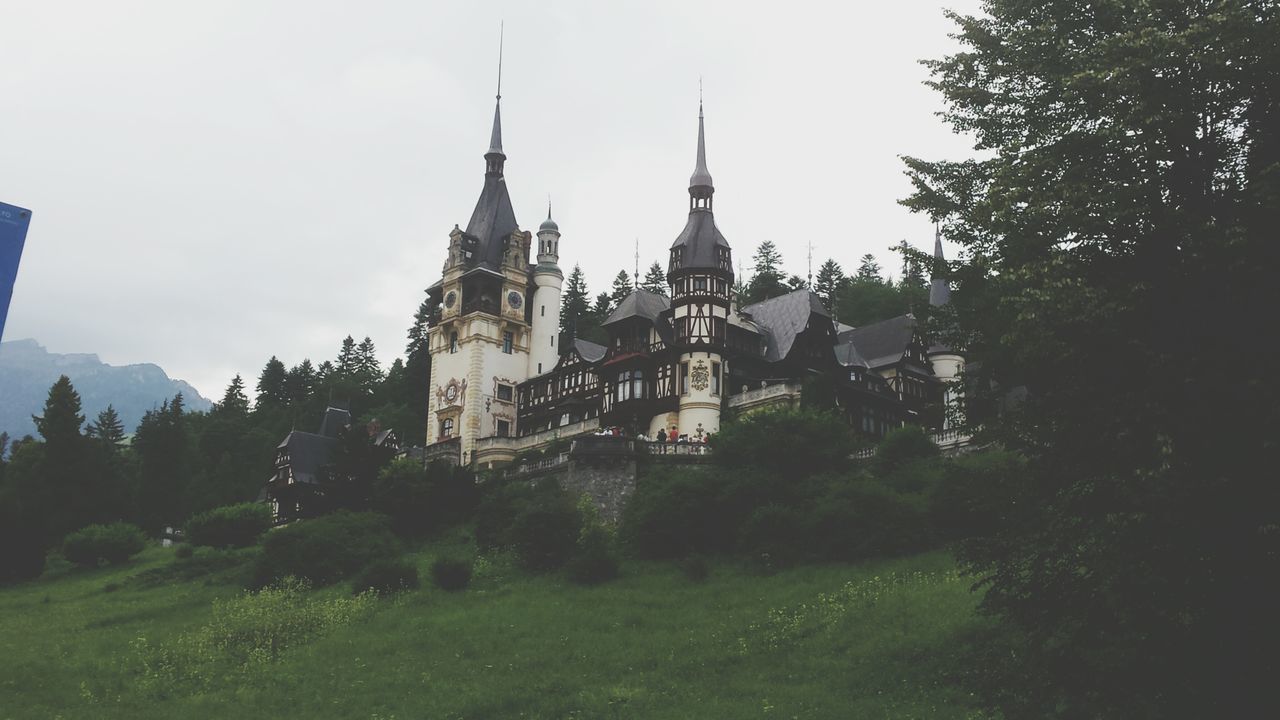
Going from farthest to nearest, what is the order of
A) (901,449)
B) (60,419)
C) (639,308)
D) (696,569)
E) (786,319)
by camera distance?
(60,419), (786,319), (639,308), (901,449), (696,569)

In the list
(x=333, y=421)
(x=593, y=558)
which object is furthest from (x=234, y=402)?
(x=593, y=558)

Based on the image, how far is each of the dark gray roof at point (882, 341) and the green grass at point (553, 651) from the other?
81.9 feet

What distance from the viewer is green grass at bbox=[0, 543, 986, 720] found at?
30266 mm

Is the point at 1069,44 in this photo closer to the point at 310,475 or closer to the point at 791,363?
the point at 791,363

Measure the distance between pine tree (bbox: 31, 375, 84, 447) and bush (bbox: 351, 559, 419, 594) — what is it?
95.0 ft

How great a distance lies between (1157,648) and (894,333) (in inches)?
1986

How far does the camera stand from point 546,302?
76062mm

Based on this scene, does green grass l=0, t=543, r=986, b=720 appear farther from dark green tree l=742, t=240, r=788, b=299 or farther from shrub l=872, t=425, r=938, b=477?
dark green tree l=742, t=240, r=788, b=299

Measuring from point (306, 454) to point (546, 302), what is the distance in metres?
18.1

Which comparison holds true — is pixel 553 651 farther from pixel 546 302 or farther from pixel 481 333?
pixel 546 302

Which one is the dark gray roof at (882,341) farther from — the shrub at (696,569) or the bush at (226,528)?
the bush at (226,528)

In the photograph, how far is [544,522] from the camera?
47.5m

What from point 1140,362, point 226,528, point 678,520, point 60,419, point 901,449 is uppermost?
point 60,419

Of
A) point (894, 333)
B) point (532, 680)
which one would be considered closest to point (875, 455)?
point (894, 333)
